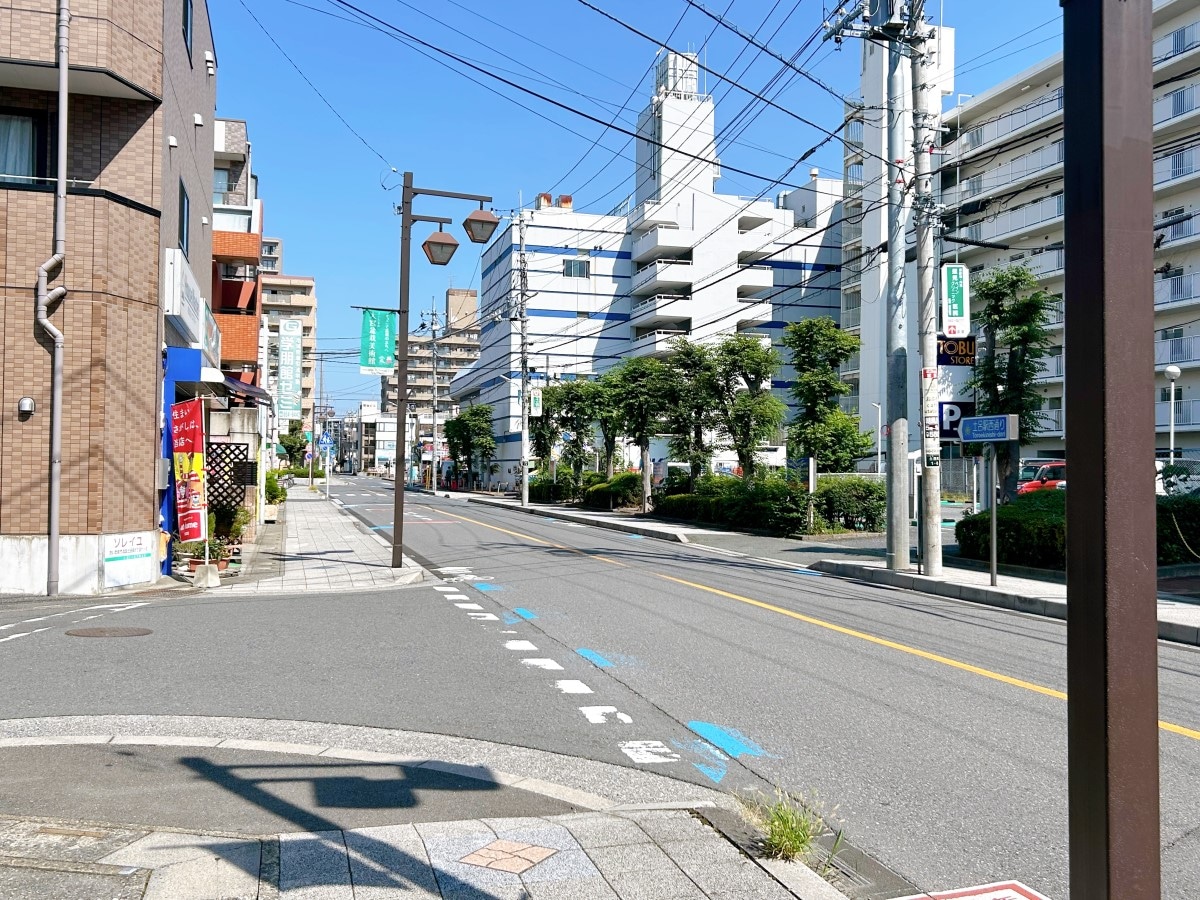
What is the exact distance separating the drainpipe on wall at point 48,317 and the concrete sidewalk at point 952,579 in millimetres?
12788

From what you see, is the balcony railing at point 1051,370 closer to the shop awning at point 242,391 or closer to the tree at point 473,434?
the shop awning at point 242,391

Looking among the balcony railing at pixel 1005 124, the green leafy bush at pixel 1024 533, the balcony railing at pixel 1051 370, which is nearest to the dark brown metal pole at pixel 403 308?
the green leafy bush at pixel 1024 533

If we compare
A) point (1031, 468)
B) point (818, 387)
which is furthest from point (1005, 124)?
point (818, 387)

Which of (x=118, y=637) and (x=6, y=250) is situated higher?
(x=6, y=250)

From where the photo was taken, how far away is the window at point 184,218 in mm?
18036

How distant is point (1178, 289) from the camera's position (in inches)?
1542

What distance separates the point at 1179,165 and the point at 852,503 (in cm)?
2531

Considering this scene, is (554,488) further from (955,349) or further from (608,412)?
(955,349)

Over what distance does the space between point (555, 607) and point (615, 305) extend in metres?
66.7

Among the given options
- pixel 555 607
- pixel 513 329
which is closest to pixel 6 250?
pixel 555 607

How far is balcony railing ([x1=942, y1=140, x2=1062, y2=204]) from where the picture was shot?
44094mm

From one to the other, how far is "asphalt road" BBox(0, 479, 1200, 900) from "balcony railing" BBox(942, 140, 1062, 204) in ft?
124

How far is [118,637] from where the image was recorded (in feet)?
32.1

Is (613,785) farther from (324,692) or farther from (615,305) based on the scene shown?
(615,305)
